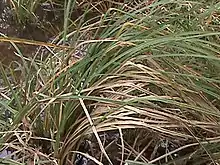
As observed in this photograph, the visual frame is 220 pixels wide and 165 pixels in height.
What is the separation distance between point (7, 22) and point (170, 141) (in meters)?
1.28

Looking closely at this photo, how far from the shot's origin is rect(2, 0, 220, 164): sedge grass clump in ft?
5.35

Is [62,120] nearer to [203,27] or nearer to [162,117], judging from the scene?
[162,117]

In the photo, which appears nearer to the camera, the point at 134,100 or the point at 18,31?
Answer: the point at 134,100

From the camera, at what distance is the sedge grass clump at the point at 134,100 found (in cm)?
163

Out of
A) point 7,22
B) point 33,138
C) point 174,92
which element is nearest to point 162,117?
point 174,92

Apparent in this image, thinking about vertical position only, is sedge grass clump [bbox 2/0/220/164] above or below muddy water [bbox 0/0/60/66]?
above

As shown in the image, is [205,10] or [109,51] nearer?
[109,51]

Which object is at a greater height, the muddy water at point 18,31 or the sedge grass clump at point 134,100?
the sedge grass clump at point 134,100

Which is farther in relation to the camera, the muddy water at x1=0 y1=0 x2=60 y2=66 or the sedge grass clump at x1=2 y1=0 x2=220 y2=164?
the muddy water at x1=0 y1=0 x2=60 y2=66

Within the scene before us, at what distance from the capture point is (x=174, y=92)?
64.5 inches

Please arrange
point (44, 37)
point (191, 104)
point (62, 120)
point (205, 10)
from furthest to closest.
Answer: point (44, 37), point (205, 10), point (62, 120), point (191, 104)

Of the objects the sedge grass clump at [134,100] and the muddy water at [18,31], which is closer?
the sedge grass clump at [134,100]

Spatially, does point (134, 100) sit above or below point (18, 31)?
above

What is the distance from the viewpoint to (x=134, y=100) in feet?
5.25
